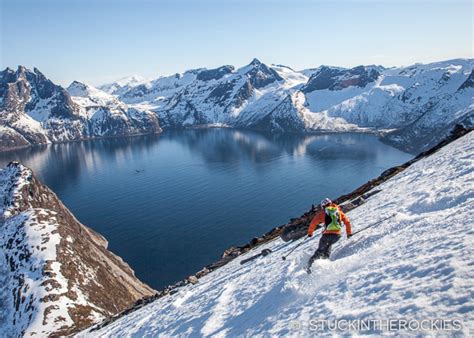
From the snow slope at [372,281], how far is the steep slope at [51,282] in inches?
1392

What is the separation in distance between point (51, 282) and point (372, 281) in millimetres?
60988

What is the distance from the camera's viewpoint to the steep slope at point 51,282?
173 ft

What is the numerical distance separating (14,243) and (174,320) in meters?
68.2

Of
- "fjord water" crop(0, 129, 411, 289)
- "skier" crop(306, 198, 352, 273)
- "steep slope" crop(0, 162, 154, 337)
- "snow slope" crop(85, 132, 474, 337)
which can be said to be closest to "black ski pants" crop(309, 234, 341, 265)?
"skier" crop(306, 198, 352, 273)

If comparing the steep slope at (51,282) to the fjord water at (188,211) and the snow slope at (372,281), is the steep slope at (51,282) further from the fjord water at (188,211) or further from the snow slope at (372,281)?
the snow slope at (372,281)

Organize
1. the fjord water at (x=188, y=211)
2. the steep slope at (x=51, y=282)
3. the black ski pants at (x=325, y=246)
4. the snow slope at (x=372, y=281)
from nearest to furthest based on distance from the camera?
the snow slope at (x=372, y=281)
the black ski pants at (x=325, y=246)
the steep slope at (x=51, y=282)
the fjord water at (x=188, y=211)

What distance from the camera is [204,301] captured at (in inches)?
890

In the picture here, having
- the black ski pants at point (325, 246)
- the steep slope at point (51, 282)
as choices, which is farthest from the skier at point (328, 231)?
the steep slope at point (51, 282)

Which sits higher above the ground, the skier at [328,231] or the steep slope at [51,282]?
the skier at [328,231]

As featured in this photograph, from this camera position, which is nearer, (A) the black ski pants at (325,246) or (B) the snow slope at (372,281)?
(B) the snow slope at (372,281)

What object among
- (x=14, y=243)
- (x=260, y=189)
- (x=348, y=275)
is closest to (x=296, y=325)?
(x=348, y=275)

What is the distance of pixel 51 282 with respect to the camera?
58.8 metres

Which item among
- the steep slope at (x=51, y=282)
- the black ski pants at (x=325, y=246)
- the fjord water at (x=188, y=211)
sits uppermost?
the black ski pants at (x=325, y=246)

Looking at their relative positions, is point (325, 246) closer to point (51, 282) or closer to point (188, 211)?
point (51, 282)
